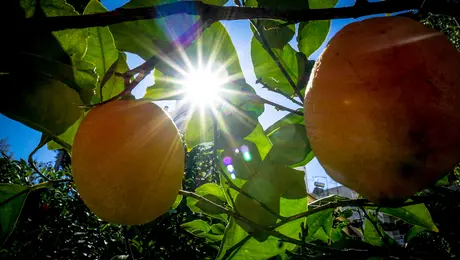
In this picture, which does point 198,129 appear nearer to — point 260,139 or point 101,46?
point 260,139

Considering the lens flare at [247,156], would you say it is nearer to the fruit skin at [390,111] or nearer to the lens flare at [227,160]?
the lens flare at [227,160]

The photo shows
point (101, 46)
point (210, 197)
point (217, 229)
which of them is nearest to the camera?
point (101, 46)

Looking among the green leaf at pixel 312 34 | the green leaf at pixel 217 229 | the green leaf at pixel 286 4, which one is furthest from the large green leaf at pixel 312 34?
the green leaf at pixel 217 229

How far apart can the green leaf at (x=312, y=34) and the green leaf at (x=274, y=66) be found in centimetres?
3

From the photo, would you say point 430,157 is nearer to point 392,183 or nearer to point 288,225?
point 392,183

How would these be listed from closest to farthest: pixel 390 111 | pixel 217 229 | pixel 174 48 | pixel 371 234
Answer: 1. pixel 390 111
2. pixel 174 48
3. pixel 371 234
4. pixel 217 229

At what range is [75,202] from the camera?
3.73 m

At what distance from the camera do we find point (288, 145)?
1.86 feet

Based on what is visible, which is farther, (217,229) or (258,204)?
(217,229)

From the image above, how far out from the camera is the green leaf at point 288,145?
56cm

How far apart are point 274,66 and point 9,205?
0.59 metres

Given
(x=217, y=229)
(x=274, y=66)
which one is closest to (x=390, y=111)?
(x=274, y=66)

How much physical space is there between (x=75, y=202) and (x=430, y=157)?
407 centimetres

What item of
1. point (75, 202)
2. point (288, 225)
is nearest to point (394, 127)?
point (288, 225)
